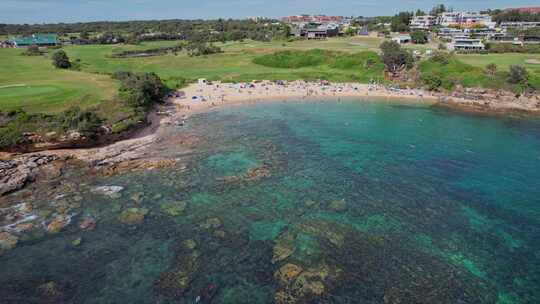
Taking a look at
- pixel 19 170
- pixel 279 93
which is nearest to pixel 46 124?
pixel 19 170

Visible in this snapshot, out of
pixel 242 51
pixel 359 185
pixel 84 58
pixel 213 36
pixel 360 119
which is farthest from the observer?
pixel 213 36

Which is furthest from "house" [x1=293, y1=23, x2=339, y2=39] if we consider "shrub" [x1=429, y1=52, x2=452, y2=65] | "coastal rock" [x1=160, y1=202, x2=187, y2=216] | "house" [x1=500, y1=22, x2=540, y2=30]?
"coastal rock" [x1=160, y1=202, x2=187, y2=216]

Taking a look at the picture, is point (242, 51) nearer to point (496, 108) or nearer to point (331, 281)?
point (496, 108)

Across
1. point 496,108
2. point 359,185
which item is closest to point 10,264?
point 359,185

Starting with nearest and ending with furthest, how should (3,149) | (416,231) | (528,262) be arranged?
(528,262), (416,231), (3,149)

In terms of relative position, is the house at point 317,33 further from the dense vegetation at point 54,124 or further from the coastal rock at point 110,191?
the coastal rock at point 110,191
